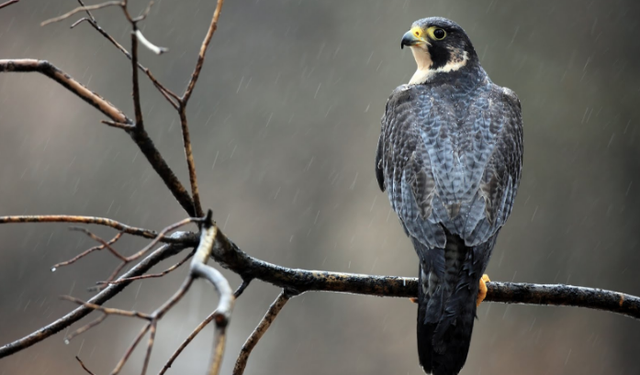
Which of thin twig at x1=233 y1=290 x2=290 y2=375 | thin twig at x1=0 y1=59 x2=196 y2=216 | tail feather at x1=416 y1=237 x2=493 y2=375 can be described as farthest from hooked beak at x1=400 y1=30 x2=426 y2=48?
thin twig at x1=0 y1=59 x2=196 y2=216

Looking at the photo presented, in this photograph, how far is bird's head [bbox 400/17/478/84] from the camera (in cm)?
→ 228

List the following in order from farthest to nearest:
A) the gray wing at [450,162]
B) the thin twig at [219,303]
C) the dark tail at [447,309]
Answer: the gray wing at [450,162] → the dark tail at [447,309] → the thin twig at [219,303]

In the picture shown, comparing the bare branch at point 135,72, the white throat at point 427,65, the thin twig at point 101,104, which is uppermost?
the white throat at point 427,65

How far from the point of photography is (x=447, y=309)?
143 centimetres

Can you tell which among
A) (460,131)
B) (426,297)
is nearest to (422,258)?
(426,297)

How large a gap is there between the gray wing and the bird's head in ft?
0.74

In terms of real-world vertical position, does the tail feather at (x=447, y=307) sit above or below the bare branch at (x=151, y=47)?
below

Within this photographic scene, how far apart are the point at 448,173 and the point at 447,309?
0.45 meters

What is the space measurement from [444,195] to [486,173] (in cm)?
17

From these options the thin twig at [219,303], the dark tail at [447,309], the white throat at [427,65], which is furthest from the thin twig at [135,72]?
the white throat at [427,65]

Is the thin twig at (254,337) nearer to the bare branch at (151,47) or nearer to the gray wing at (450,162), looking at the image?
the gray wing at (450,162)

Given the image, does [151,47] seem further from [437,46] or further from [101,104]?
[437,46]

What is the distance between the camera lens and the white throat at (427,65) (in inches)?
88.4

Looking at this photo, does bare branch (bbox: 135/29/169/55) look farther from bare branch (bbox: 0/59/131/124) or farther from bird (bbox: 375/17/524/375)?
bird (bbox: 375/17/524/375)
